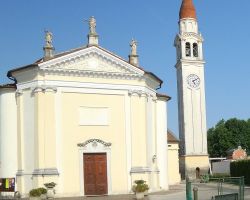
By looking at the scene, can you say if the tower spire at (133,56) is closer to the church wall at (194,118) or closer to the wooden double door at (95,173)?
the wooden double door at (95,173)

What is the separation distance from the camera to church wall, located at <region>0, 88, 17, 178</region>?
100 feet

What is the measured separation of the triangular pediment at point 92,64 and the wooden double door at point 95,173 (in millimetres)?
5406

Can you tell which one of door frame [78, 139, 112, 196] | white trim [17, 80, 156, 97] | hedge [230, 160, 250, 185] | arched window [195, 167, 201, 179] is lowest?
arched window [195, 167, 201, 179]

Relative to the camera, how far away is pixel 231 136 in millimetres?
84000

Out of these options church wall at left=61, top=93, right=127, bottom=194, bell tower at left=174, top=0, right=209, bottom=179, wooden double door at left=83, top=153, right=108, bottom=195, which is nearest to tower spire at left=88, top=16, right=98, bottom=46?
church wall at left=61, top=93, right=127, bottom=194

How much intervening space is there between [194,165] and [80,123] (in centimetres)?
3242

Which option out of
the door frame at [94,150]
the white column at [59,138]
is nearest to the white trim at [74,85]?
the white column at [59,138]

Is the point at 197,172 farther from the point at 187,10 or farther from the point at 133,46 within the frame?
the point at 133,46

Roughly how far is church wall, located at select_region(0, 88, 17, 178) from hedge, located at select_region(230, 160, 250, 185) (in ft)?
67.0

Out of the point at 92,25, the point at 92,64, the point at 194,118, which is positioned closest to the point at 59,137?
the point at 92,64

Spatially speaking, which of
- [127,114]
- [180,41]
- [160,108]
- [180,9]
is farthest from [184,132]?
[127,114]

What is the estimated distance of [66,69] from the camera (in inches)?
1177

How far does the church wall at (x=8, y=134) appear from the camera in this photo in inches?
1201

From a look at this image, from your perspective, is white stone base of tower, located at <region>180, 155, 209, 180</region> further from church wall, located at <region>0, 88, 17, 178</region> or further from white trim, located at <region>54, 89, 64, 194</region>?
church wall, located at <region>0, 88, 17, 178</region>
